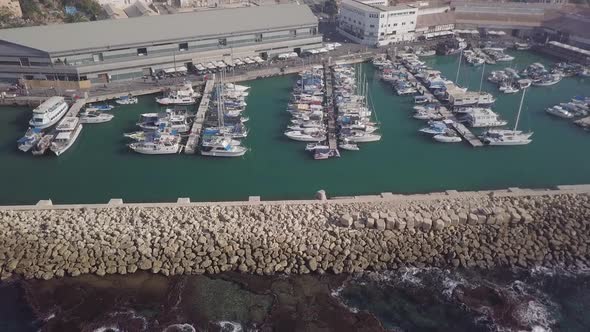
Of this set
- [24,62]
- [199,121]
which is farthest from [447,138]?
[24,62]

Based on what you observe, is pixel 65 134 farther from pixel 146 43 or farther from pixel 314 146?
pixel 314 146

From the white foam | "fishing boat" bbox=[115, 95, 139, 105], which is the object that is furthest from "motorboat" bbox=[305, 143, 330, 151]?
"fishing boat" bbox=[115, 95, 139, 105]

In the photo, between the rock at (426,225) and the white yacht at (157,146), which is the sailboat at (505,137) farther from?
the white yacht at (157,146)

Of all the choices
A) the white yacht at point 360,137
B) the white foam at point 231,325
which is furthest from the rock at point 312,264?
the white yacht at point 360,137

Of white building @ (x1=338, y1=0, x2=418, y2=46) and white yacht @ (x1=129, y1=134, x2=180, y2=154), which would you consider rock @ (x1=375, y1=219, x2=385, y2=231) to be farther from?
white building @ (x1=338, y1=0, x2=418, y2=46)

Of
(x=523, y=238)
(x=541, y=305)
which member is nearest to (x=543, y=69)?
(x=523, y=238)

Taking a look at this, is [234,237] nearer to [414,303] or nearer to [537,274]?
[414,303]
